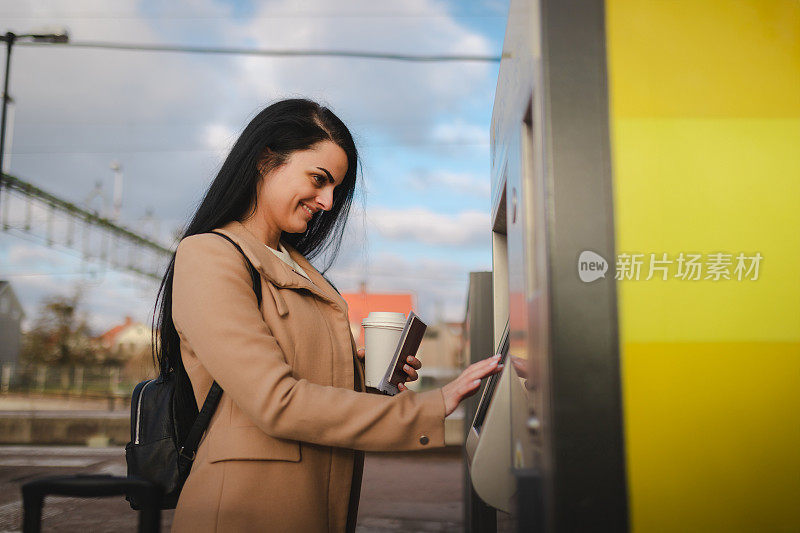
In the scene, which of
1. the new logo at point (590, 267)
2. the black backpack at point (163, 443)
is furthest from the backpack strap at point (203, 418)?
the new logo at point (590, 267)

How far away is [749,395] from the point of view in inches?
35.5

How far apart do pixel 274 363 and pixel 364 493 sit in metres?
5.63

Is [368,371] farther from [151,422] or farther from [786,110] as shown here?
[786,110]

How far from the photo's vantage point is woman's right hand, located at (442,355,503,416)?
1.30 m

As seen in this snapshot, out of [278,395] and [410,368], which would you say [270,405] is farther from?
[410,368]

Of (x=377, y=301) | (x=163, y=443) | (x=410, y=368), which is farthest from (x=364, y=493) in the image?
(x=377, y=301)

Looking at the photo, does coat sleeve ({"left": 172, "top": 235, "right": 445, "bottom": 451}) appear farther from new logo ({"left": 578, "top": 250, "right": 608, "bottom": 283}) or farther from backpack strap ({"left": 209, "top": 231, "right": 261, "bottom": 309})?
new logo ({"left": 578, "top": 250, "right": 608, "bottom": 283})

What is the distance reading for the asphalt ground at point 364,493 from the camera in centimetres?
514

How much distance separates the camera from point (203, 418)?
1410 millimetres

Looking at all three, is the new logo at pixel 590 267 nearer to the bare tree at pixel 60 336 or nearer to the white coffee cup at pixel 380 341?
the white coffee cup at pixel 380 341

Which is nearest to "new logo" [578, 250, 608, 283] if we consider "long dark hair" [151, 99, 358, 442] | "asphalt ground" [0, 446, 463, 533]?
"long dark hair" [151, 99, 358, 442]

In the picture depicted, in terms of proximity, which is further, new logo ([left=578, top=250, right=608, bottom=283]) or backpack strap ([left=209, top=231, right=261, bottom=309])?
backpack strap ([left=209, top=231, right=261, bottom=309])

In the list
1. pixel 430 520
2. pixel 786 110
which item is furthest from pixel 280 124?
pixel 430 520

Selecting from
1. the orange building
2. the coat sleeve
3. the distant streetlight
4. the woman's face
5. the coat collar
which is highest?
the distant streetlight
